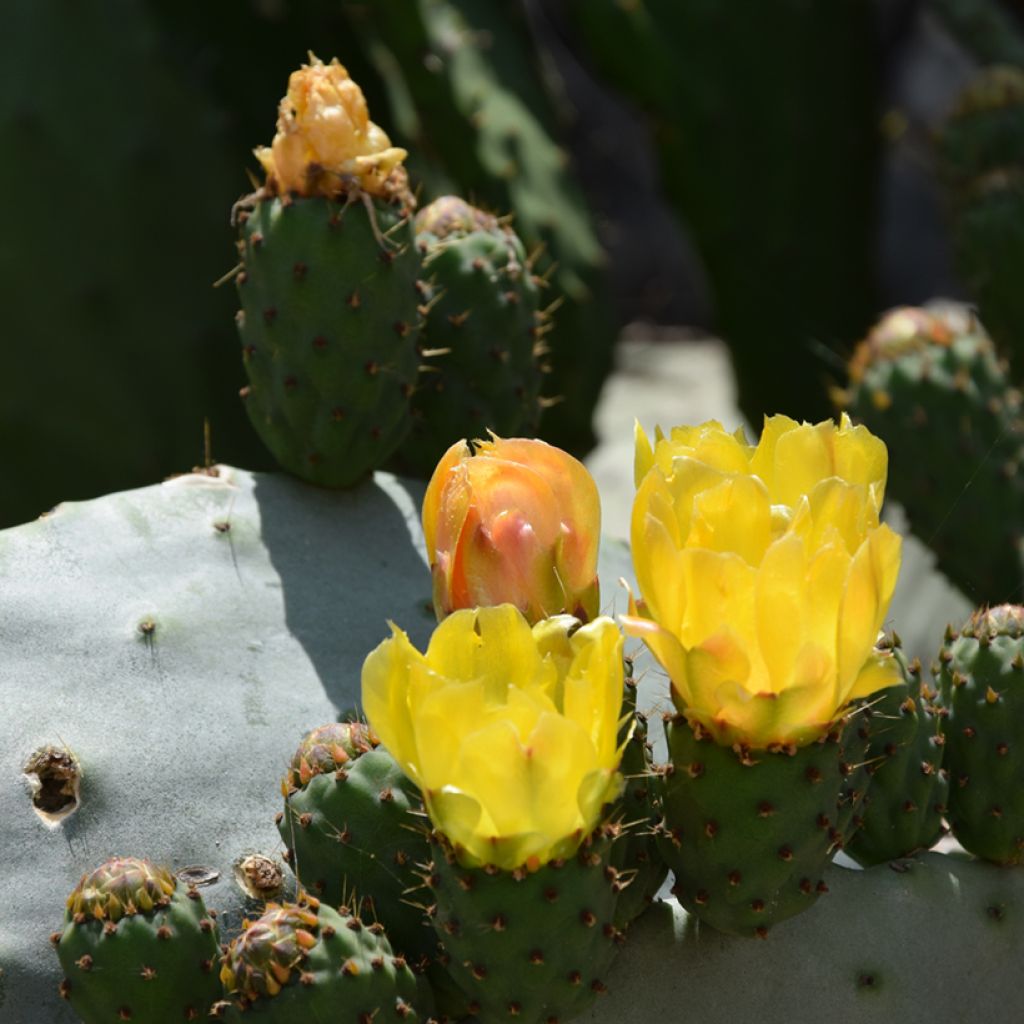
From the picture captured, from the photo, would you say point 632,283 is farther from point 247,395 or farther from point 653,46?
point 247,395

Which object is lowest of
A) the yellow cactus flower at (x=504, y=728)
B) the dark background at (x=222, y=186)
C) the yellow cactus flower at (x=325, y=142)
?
the dark background at (x=222, y=186)

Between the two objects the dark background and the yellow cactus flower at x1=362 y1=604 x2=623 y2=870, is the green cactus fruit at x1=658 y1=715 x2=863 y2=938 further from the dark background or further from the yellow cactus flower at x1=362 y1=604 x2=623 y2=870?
the dark background

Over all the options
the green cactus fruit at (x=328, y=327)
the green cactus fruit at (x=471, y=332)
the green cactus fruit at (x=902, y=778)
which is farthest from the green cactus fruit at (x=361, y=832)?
the green cactus fruit at (x=471, y=332)

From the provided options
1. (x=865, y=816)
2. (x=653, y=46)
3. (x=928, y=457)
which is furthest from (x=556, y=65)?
(x=865, y=816)

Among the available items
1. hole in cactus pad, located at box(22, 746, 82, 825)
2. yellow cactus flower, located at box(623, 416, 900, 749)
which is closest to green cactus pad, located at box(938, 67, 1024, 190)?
yellow cactus flower, located at box(623, 416, 900, 749)

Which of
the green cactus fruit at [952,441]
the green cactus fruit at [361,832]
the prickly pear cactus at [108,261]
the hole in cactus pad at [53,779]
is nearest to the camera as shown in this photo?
the green cactus fruit at [361,832]

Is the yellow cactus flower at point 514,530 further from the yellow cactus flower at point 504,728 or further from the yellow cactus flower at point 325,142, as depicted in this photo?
the yellow cactus flower at point 325,142
